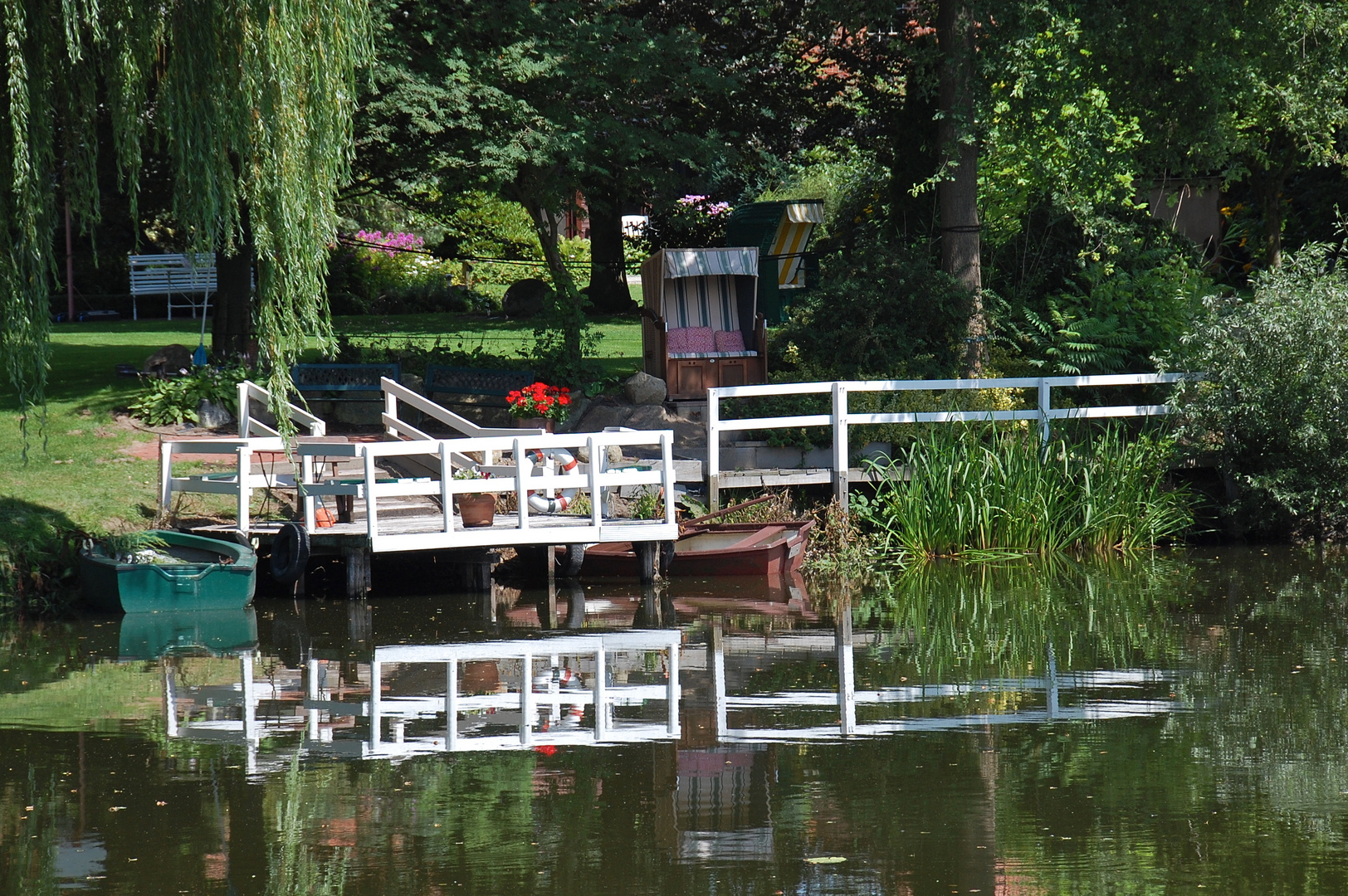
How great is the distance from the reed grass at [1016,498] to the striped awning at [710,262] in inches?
146

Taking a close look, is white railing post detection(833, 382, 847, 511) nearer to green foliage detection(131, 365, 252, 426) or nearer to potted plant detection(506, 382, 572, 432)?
potted plant detection(506, 382, 572, 432)

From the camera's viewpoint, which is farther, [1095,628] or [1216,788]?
[1095,628]

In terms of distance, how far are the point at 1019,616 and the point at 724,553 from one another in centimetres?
321

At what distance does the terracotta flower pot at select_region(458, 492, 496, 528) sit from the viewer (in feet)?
46.2

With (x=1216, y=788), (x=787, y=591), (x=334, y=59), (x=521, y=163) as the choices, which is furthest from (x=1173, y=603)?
(x=521, y=163)

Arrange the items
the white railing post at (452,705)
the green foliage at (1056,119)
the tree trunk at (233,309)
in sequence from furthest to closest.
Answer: the tree trunk at (233,309) → the green foliage at (1056,119) → the white railing post at (452,705)

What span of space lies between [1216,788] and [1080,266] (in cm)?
1276

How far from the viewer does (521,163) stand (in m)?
18.6

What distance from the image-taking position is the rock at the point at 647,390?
59.3 ft

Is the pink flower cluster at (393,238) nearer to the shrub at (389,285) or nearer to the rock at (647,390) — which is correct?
the shrub at (389,285)

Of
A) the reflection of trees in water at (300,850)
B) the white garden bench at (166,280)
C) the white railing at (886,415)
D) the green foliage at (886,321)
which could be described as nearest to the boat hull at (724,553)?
the white railing at (886,415)

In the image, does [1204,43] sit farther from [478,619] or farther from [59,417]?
[59,417]

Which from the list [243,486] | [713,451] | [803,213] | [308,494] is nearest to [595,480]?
[713,451]

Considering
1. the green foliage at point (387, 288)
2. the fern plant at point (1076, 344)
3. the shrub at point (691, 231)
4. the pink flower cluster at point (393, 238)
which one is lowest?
the fern plant at point (1076, 344)
